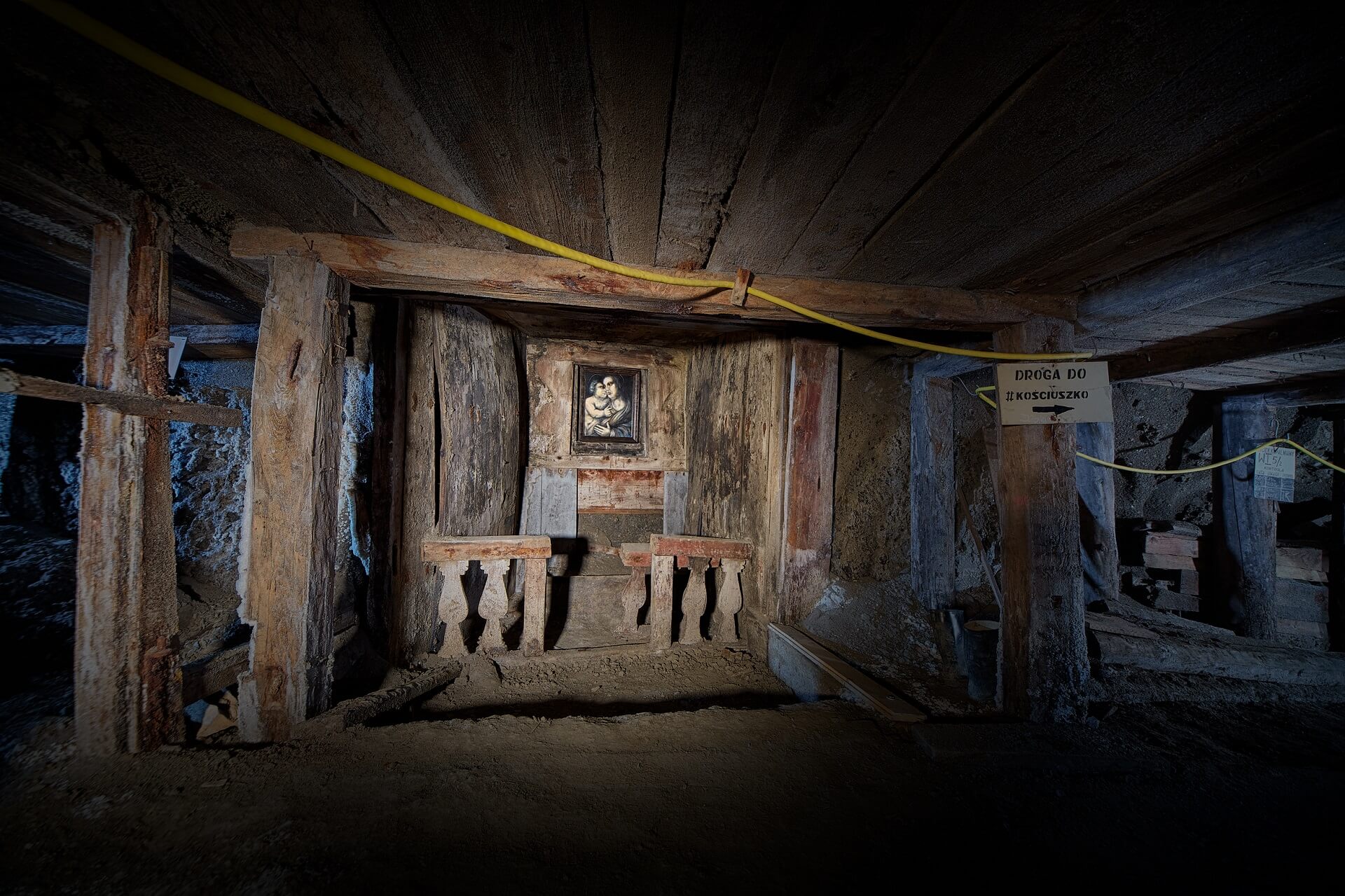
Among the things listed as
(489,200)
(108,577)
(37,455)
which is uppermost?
(489,200)

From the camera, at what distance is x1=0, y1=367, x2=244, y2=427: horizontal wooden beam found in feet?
4.26

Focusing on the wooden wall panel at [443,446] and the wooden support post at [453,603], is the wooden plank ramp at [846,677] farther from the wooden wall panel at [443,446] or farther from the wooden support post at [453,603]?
the wooden wall panel at [443,446]

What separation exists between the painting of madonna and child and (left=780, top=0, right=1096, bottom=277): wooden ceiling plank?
10.4ft

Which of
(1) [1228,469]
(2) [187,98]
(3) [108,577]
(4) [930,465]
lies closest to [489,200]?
(2) [187,98]

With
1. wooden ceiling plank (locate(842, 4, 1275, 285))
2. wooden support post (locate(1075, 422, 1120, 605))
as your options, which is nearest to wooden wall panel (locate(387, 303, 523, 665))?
wooden ceiling plank (locate(842, 4, 1275, 285))

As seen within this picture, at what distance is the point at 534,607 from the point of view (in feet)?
10.4

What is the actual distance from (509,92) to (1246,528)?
6.94 meters

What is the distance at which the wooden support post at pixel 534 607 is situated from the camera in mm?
3156

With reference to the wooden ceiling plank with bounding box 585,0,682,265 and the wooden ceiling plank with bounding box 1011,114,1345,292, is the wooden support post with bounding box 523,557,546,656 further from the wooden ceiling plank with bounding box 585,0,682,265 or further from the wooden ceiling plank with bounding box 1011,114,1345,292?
the wooden ceiling plank with bounding box 1011,114,1345,292

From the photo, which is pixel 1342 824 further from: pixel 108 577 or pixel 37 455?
pixel 37 455

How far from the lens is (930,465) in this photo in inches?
146

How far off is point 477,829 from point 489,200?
7.00 feet

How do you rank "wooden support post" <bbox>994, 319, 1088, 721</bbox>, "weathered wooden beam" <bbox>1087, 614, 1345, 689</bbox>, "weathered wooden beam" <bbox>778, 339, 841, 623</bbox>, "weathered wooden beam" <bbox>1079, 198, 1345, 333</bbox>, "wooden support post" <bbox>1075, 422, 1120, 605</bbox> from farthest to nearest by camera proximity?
"wooden support post" <bbox>1075, 422, 1120, 605</bbox> → "weathered wooden beam" <bbox>778, 339, 841, 623</bbox> → "weathered wooden beam" <bbox>1087, 614, 1345, 689</bbox> → "wooden support post" <bbox>994, 319, 1088, 721</bbox> → "weathered wooden beam" <bbox>1079, 198, 1345, 333</bbox>

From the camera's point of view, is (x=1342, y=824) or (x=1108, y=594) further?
(x=1108, y=594)
